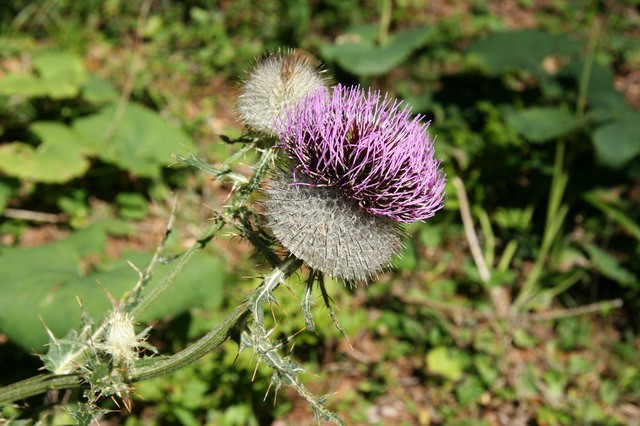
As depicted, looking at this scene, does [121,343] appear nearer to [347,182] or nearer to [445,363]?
[347,182]

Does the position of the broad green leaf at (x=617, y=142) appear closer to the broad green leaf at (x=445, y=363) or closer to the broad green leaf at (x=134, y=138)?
the broad green leaf at (x=445, y=363)

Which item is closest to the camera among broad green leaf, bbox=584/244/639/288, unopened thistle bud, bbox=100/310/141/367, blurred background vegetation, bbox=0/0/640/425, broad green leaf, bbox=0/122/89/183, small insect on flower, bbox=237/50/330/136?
unopened thistle bud, bbox=100/310/141/367

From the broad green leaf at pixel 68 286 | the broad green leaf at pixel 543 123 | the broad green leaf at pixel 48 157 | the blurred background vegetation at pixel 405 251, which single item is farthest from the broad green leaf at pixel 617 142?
the broad green leaf at pixel 48 157

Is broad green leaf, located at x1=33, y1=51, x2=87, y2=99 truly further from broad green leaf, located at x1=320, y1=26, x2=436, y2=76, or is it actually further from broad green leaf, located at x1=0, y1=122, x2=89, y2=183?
broad green leaf, located at x1=320, y1=26, x2=436, y2=76

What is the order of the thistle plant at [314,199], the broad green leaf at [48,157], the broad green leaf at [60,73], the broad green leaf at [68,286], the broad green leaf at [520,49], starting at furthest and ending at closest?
the broad green leaf at [520,49] → the broad green leaf at [60,73] → the broad green leaf at [48,157] → the broad green leaf at [68,286] → the thistle plant at [314,199]

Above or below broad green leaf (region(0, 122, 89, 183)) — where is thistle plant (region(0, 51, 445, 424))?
above

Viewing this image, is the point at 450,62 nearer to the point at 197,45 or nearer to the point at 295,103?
the point at 197,45

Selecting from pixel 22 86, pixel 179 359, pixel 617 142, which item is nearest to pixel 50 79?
pixel 22 86

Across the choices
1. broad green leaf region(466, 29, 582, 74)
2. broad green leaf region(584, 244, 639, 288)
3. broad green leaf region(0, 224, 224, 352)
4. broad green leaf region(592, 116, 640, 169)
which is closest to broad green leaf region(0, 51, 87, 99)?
broad green leaf region(0, 224, 224, 352)
